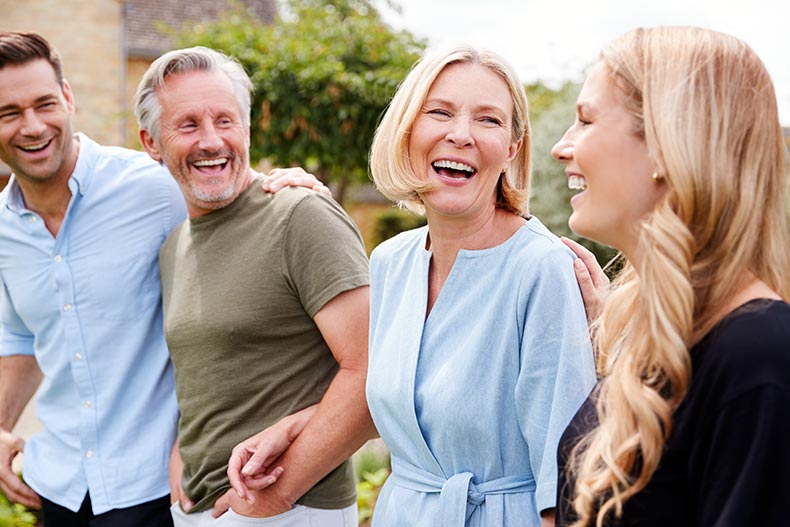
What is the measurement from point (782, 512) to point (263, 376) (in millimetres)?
1739

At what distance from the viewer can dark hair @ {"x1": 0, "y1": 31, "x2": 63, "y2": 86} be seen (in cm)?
328

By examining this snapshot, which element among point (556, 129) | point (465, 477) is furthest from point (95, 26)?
point (465, 477)

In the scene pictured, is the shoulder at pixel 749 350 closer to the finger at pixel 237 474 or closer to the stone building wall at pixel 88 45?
the finger at pixel 237 474

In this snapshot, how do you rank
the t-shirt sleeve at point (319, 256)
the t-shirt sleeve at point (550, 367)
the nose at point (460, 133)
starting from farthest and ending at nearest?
the t-shirt sleeve at point (319, 256) < the nose at point (460, 133) < the t-shirt sleeve at point (550, 367)

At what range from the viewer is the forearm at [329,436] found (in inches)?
106

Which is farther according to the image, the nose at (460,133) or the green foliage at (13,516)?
the green foliage at (13,516)

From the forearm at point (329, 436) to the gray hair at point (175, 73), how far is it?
106 centimetres

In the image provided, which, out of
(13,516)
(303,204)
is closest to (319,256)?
(303,204)

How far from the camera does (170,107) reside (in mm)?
3033

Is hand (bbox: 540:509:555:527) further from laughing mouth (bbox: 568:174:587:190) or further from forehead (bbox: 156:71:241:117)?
forehead (bbox: 156:71:241:117)

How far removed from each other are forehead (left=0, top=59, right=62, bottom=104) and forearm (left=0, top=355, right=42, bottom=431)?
3.49 ft

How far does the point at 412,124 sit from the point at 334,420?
941 millimetres

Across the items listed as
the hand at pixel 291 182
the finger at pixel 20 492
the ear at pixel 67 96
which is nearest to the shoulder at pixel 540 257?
the hand at pixel 291 182

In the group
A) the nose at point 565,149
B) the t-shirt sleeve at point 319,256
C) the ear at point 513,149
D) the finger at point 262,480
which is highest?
the nose at point 565,149
